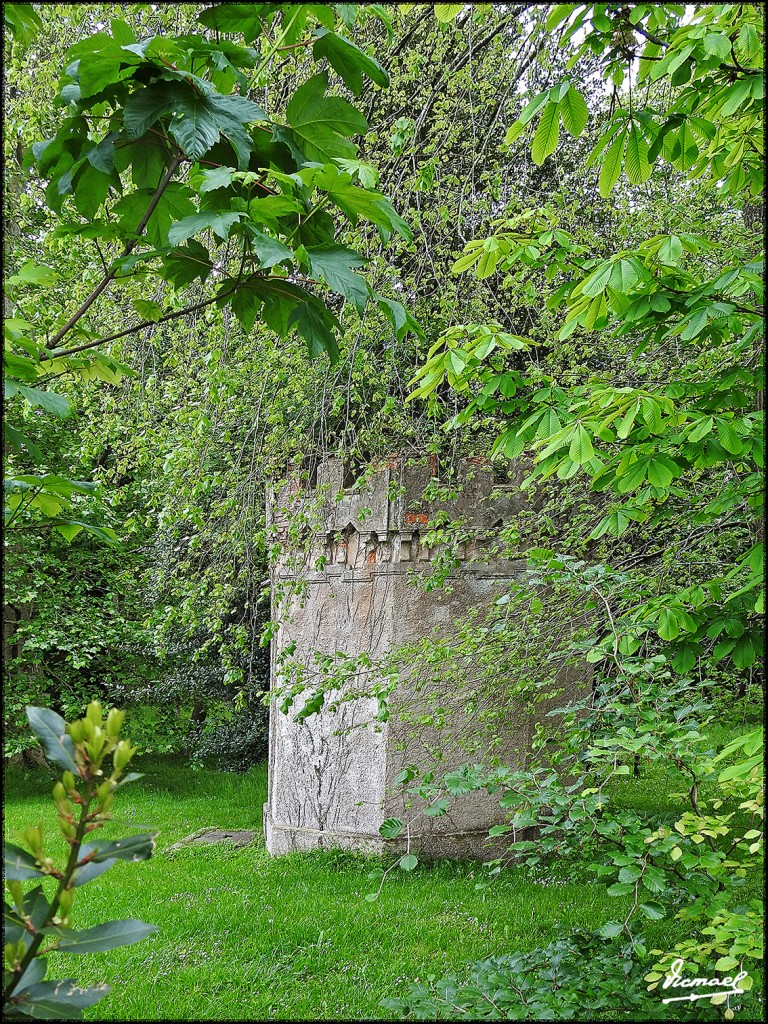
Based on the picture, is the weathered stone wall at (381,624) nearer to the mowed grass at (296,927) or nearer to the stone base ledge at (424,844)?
the stone base ledge at (424,844)

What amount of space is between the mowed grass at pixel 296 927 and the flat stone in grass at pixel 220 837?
37 centimetres

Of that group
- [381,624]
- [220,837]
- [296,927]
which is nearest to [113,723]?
[296,927]

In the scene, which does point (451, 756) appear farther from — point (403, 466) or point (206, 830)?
point (206, 830)

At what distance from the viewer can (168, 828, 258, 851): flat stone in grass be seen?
726 centimetres

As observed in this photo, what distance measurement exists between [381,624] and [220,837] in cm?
314

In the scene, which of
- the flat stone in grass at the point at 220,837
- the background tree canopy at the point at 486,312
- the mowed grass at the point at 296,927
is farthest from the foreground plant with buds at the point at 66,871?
the flat stone in grass at the point at 220,837

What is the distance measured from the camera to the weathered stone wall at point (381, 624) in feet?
18.7

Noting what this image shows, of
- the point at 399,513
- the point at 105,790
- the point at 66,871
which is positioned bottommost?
the point at 66,871

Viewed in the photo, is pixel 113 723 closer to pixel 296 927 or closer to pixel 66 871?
pixel 66 871

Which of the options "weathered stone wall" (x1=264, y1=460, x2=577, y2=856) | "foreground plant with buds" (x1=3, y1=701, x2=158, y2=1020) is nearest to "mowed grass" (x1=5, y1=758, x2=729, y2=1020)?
"weathered stone wall" (x1=264, y1=460, x2=577, y2=856)

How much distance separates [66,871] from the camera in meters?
0.98

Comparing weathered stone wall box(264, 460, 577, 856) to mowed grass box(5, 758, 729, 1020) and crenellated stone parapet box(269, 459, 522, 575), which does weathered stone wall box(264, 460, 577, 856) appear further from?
mowed grass box(5, 758, 729, 1020)

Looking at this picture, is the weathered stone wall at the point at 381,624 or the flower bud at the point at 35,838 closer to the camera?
the flower bud at the point at 35,838

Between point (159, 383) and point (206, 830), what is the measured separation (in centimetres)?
483
